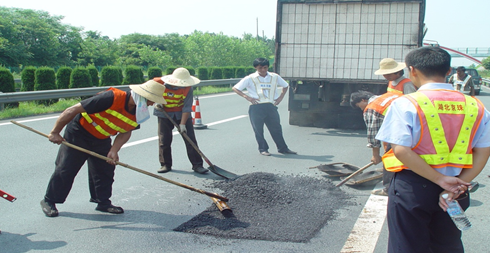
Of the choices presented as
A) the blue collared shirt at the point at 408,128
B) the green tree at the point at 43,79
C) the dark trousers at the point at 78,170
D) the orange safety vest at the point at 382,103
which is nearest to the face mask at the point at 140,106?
the dark trousers at the point at 78,170

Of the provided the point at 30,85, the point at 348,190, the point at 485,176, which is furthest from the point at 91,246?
the point at 30,85

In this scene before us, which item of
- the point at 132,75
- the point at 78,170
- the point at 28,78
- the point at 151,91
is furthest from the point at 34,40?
the point at 151,91

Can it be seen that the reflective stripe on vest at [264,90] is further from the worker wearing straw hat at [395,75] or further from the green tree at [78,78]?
the green tree at [78,78]

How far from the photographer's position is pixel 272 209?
4820mm

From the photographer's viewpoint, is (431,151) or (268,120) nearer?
(431,151)

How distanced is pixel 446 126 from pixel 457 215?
471 millimetres

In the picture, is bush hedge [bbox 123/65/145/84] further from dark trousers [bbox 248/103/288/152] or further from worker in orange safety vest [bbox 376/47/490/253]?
worker in orange safety vest [bbox 376/47/490/253]

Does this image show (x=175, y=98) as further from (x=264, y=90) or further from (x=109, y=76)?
(x=109, y=76)

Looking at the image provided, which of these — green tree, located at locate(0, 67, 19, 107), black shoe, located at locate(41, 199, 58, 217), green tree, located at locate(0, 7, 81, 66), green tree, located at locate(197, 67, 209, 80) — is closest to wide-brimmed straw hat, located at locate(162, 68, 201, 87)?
black shoe, located at locate(41, 199, 58, 217)

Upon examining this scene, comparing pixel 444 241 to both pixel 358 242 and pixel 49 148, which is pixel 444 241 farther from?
pixel 49 148

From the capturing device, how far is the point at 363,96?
212 inches

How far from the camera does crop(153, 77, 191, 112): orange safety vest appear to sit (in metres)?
6.48

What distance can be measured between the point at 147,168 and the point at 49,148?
7.37ft

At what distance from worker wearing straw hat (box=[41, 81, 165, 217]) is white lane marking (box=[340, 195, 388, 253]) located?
226 cm
